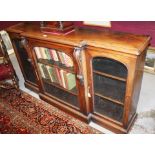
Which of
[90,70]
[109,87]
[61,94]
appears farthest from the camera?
[61,94]

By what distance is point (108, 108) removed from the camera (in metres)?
2.30

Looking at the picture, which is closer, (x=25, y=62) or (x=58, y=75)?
(x=58, y=75)

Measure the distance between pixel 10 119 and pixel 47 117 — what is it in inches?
23.5

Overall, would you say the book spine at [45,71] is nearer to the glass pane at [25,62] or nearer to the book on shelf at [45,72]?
the book on shelf at [45,72]

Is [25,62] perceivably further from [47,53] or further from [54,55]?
[54,55]

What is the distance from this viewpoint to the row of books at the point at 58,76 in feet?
7.85

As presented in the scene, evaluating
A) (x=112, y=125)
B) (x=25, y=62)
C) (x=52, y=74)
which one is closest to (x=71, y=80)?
(x=52, y=74)

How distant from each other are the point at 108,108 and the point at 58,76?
84 centimetres

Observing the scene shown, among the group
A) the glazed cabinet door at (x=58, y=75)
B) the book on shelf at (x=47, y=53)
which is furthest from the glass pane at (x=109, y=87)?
the book on shelf at (x=47, y=53)

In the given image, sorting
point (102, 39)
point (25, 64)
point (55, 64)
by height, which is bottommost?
point (25, 64)

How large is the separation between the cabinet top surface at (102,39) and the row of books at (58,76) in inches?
20.4

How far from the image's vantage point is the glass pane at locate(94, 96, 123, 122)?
221 centimetres

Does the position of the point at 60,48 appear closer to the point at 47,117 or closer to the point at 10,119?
the point at 47,117

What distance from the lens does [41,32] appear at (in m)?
2.23
